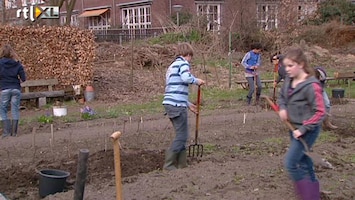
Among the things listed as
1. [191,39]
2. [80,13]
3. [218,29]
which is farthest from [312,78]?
[80,13]

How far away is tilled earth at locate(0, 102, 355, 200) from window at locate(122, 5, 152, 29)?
88.7 feet

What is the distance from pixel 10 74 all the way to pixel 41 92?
5300 millimetres

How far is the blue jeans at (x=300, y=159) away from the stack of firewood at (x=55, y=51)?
11.8 meters

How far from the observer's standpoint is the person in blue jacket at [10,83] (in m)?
10.6

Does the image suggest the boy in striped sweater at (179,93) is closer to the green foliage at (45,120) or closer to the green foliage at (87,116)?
the green foliage at (45,120)

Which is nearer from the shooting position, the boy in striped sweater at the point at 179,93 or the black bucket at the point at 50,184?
the black bucket at the point at 50,184

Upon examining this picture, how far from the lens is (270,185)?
6.38 m

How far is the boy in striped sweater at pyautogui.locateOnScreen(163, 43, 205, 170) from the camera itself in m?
7.39

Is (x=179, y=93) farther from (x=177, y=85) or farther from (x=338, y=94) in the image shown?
(x=338, y=94)

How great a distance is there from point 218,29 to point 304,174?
2260 centimetres

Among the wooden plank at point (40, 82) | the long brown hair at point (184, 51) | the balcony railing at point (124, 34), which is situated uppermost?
the balcony railing at point (124, 34)

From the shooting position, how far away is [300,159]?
5414 millimetres

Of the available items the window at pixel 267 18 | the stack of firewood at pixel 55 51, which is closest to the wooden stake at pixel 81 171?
the stack of firewood at pixel 55 51

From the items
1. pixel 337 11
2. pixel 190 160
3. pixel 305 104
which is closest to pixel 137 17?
pixel 337 11
